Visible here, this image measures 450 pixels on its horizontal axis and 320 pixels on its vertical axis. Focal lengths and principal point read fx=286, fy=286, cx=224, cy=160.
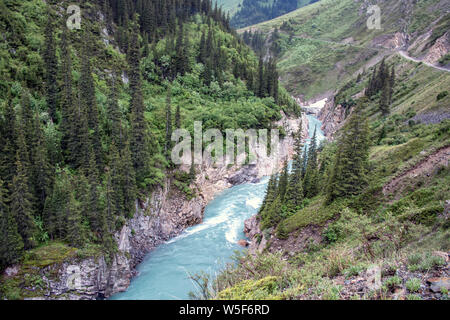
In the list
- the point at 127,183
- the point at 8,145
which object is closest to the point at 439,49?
the point at 127,183

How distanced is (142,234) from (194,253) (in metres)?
8.20

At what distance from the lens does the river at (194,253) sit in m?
34.4

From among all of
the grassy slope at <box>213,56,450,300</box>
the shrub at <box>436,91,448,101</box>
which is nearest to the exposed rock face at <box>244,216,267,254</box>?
the grassy slope at <box>213,56,450,300</box>

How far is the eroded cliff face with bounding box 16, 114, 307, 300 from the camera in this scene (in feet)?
101

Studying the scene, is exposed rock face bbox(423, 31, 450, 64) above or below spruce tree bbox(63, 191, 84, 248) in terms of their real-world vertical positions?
above

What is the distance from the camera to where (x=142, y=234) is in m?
42.3

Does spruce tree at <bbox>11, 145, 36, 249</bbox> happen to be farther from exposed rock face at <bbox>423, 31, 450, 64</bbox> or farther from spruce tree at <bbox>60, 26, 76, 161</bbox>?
exposed rock face at <bbox>423, 31, 450, 64</bbox>

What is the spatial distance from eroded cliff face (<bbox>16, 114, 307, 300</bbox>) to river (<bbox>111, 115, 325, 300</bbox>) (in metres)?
1.37

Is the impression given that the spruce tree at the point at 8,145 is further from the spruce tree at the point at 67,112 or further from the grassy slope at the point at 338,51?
the grassy slope at the point at 338,51
